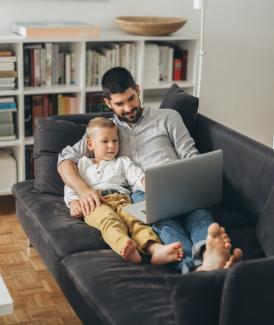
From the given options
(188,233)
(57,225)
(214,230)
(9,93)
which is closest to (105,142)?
(57,225)

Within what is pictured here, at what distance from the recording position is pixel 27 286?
123 inches

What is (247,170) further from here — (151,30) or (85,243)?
(151,30)

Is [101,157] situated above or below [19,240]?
above

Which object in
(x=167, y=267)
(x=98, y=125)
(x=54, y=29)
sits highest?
(x=54, y=29)

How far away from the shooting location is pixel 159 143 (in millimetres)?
3137

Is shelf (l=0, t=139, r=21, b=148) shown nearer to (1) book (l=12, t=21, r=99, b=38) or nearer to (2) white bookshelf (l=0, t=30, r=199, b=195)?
(2) white bookshelf (l=0, t=30, r=199, b=195)

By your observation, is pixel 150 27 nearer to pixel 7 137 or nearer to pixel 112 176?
pixel 7 137

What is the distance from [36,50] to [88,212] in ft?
4.72

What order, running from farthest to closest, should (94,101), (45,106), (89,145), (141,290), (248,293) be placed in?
(94,101)
(45,106)
(89,145)
(141,290)
(248,293)

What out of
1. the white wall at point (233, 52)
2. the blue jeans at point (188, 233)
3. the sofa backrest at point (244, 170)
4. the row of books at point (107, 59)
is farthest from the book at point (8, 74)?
the blue jeans at point (188, 233)

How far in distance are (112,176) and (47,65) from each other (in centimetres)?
125

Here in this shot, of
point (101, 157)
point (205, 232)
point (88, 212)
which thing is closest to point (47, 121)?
point (101, 157)

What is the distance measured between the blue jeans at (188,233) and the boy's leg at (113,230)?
15 centimetres

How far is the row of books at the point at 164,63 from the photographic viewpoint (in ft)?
13.9
